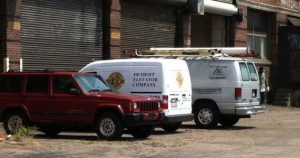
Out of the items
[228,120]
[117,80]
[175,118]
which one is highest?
[117,80]

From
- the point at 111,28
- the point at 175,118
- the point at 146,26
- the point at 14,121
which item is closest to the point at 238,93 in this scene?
the point at 175,118

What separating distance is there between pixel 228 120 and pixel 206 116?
4.01ft

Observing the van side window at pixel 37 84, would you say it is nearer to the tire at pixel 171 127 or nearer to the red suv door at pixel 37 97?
the red suv door at pixel 37 97

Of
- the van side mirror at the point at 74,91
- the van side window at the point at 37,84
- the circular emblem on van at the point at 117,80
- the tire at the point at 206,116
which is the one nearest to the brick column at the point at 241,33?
the tire at the point at 206,116

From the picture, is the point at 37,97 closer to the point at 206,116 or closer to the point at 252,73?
the point at 206,116

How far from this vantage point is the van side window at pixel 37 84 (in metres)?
16.0

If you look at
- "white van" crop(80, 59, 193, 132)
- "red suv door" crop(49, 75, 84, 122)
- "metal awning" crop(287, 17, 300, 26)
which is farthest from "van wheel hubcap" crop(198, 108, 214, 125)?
"metal awning" crop(287, 17, 300, 26)

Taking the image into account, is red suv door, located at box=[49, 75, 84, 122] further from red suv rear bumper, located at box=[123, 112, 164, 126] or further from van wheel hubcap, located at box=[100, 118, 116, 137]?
red suv rear bumper, located at box=[123, 112, 164, 126]

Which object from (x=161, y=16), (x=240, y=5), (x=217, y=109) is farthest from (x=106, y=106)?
(x=240, y=5)

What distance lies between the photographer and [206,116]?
65.0ft

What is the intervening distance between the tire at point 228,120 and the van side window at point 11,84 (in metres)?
7.11

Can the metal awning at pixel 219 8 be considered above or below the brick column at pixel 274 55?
above

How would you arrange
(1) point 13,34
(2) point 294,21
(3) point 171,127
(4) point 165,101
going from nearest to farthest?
(4) point 165,101
(3) point 171,127
(1) point 13,34
(2) point 294,21

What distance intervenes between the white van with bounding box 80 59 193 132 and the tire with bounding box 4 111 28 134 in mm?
2702
